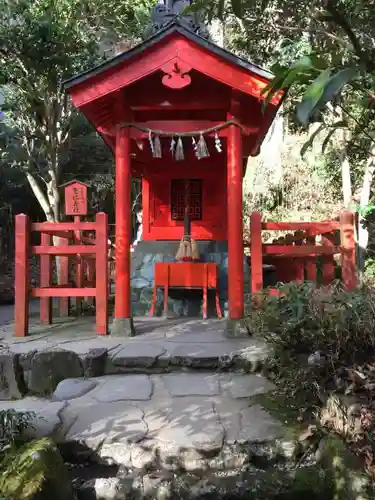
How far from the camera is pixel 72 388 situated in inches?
163

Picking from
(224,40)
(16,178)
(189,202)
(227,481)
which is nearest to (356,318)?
(227,481)

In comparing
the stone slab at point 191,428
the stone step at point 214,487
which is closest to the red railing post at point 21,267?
the stone slab at point 191,428

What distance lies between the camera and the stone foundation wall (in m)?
7.98

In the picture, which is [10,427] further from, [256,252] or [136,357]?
[256,252]

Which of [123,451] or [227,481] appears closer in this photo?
[227,481]

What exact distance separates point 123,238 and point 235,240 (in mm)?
1541

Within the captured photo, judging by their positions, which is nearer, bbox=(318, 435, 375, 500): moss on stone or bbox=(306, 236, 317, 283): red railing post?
bbox=(318, 435, 375, 500): moss on stone

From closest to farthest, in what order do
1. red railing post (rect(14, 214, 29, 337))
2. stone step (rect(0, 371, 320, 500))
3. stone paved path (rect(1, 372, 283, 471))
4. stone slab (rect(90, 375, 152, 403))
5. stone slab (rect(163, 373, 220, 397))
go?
stone step (rect(0, 371, 320, 500)), stone paved path (rect(1, 372, 283, 471)), stone slab (rect(90, 375, 152, 403)), stone slab (rect(163, 373, 220, 397)), red railing post (rect(14, 214, 29, 337))

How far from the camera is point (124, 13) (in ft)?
40.4

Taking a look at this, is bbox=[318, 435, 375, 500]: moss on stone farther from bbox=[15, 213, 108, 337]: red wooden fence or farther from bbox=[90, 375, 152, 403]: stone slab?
bbox=[15, 213, 108, 337]: red wooden fence

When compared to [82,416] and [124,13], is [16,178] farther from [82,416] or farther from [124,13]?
[82,416]

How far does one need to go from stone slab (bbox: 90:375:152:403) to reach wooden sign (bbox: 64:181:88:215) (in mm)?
3508

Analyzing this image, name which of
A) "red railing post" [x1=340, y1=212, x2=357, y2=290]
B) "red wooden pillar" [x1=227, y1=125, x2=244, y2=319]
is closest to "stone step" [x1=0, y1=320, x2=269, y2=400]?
"red wooden pillar" [x1=227, y1=125, x2=244, y2=319]

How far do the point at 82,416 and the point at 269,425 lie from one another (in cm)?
151
